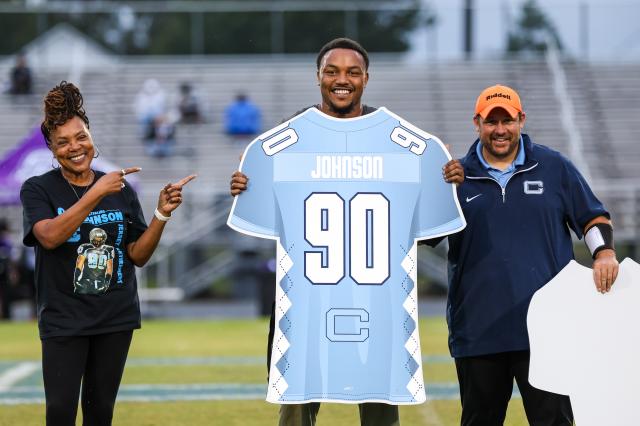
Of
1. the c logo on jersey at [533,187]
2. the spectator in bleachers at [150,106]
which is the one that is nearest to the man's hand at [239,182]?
the c logo on jersey at [533,187]

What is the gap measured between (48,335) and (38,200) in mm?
582

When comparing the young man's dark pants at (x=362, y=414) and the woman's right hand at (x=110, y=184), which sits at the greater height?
the woman's right hand at (x=110, y=184)

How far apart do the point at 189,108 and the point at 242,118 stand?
150 cm

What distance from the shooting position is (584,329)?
201 inches

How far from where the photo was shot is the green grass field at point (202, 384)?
7.75 metres

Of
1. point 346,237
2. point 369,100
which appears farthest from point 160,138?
point 346,237

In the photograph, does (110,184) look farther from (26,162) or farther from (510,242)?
(26,162)

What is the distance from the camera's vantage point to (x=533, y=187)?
210 inches

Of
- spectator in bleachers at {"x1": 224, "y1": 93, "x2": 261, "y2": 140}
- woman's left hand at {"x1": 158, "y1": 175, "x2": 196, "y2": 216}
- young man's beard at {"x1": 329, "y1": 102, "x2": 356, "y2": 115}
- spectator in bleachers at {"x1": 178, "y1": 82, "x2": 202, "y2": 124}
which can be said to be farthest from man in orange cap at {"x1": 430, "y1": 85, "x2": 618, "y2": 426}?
spectator in bleachers at {"x1": 178, "y1": 82, "x2": 202, "y2": 124}

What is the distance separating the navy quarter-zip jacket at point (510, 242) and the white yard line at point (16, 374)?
16.8 feet

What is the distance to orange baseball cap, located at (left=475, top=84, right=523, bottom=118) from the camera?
17.3 feet

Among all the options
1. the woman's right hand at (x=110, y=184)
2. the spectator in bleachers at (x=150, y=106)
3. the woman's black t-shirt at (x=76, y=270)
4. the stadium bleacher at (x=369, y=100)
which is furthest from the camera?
the spectator in bleachers at (x=150, y=106)

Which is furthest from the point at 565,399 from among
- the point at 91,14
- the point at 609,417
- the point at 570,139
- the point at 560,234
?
the point at 91,14

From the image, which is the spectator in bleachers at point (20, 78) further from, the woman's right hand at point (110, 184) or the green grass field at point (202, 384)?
the woman's right hand at point (110, 184)
